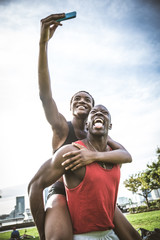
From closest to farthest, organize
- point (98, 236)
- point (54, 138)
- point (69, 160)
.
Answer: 1. point (69, 160)
2. point (98, 236)
3. point (54, 138)

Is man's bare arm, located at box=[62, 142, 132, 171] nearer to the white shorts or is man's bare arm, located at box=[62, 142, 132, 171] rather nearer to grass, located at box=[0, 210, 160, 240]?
the white shorts

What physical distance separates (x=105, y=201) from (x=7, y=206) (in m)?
84.6

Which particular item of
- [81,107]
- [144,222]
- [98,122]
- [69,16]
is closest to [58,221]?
[98,122]

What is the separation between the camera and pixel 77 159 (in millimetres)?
1945

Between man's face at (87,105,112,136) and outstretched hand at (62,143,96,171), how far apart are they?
510 mm

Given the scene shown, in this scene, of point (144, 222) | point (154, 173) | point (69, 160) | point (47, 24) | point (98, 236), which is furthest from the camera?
point (154, 173)

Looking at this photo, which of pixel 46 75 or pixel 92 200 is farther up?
pixel 46 75

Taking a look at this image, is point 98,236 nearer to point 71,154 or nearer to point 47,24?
point 71,154

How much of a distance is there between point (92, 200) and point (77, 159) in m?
0.55

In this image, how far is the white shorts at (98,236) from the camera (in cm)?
204

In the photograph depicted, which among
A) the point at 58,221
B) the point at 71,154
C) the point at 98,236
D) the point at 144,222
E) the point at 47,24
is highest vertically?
the point at 47,24

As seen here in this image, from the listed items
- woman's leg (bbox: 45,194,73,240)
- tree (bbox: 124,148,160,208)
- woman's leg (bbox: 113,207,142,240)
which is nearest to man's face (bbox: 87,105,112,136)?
woman's leg (bbox: 45,194,73,240)

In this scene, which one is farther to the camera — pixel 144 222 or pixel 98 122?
pixel 144 222

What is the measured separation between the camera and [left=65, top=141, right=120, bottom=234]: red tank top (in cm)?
196
